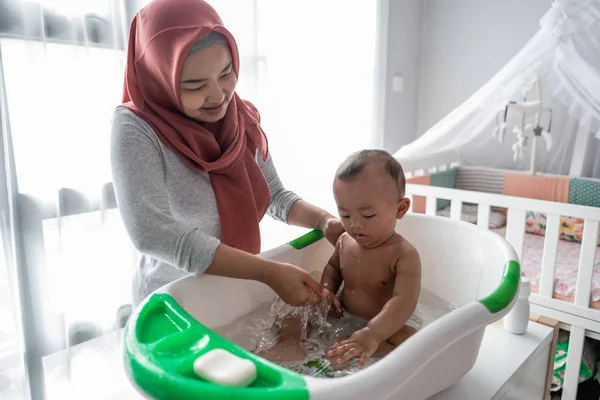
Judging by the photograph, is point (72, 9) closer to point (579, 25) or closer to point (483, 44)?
point (579, 25)

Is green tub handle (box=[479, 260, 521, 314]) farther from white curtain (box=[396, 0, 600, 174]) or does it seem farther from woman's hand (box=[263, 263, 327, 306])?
white curtain (box=[396, 0, 600, 174])

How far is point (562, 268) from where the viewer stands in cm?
178

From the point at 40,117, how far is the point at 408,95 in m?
2.29

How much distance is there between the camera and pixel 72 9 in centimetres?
115

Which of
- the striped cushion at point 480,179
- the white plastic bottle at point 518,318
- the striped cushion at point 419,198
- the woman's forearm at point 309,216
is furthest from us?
the striped cushion at point 480,179

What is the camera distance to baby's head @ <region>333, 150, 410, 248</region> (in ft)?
2.65

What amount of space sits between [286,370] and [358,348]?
21 centimetres

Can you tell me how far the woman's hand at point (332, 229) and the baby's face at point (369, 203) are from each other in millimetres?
115

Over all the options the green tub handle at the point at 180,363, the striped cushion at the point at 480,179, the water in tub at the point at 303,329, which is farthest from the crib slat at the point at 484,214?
the green tub handle at the point at 180,363

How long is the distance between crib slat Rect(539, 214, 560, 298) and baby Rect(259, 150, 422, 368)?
0.86m

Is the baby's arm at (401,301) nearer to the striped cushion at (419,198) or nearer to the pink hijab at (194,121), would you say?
the pink hijab at (194,121)

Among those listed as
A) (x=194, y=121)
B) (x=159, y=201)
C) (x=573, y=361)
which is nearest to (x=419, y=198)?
(x=573, y=361)

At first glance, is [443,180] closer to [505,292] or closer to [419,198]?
[419,198]

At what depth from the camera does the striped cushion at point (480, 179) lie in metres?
2.54
